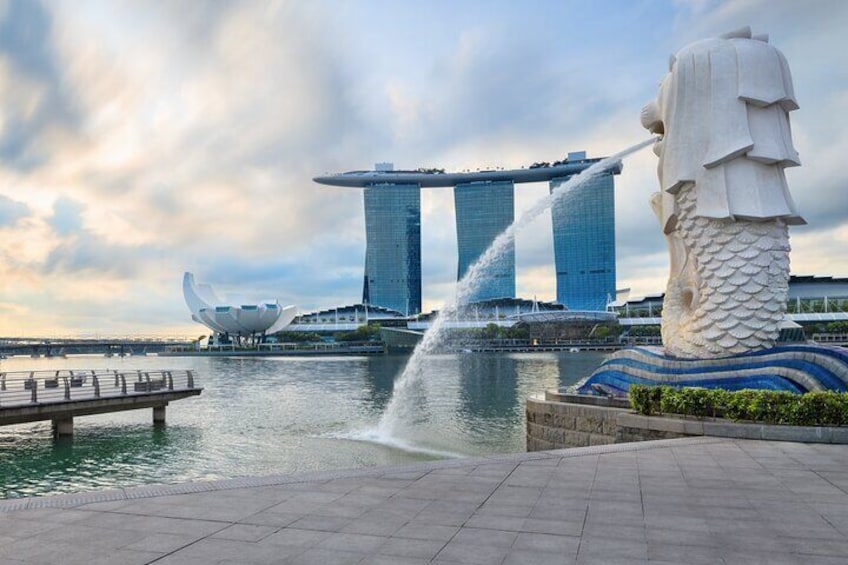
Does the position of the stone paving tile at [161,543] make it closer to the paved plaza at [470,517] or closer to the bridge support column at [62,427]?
the paved plaza at [470,517]

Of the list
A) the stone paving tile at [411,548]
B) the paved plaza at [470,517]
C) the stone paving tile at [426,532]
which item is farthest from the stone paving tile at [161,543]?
the stone paving tile at [426,532]

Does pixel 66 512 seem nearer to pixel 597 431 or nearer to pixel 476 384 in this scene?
pixel 597 431

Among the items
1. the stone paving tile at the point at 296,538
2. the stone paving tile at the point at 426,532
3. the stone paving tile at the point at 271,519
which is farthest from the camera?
the stone paving tile at the point at 271,519

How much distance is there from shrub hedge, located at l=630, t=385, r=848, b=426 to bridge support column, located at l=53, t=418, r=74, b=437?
1592 centimetres

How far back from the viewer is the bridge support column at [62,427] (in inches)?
746

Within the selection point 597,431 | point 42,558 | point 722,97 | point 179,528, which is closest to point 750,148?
point 722,97

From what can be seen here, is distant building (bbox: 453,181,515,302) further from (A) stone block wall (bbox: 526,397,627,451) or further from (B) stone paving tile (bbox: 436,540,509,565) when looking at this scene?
(B) stone paving tile (bbox: 436,540,509,565)

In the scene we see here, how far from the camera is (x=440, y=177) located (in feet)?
484

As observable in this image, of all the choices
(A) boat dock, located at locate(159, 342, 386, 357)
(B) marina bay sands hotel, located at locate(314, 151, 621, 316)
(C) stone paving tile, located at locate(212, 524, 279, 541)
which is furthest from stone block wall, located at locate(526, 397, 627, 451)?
(B) marina bay sands hotel, located at locate(314, 151, 621, 316)

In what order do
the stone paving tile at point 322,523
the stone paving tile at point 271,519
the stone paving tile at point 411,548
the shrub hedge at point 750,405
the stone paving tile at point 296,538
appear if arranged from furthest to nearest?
the shrub hedge at point 750,405 < the stone paving tile at point 271,519 < the stone paving tile at point 322,523 < the stone paving tile at point 296,538 < the stone paving tile at point 411,548

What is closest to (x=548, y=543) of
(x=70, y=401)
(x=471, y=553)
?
(x=471, y=553)

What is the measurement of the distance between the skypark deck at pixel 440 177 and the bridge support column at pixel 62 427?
127916 mm

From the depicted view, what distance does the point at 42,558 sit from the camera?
5.09 meters

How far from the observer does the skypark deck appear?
464ft
